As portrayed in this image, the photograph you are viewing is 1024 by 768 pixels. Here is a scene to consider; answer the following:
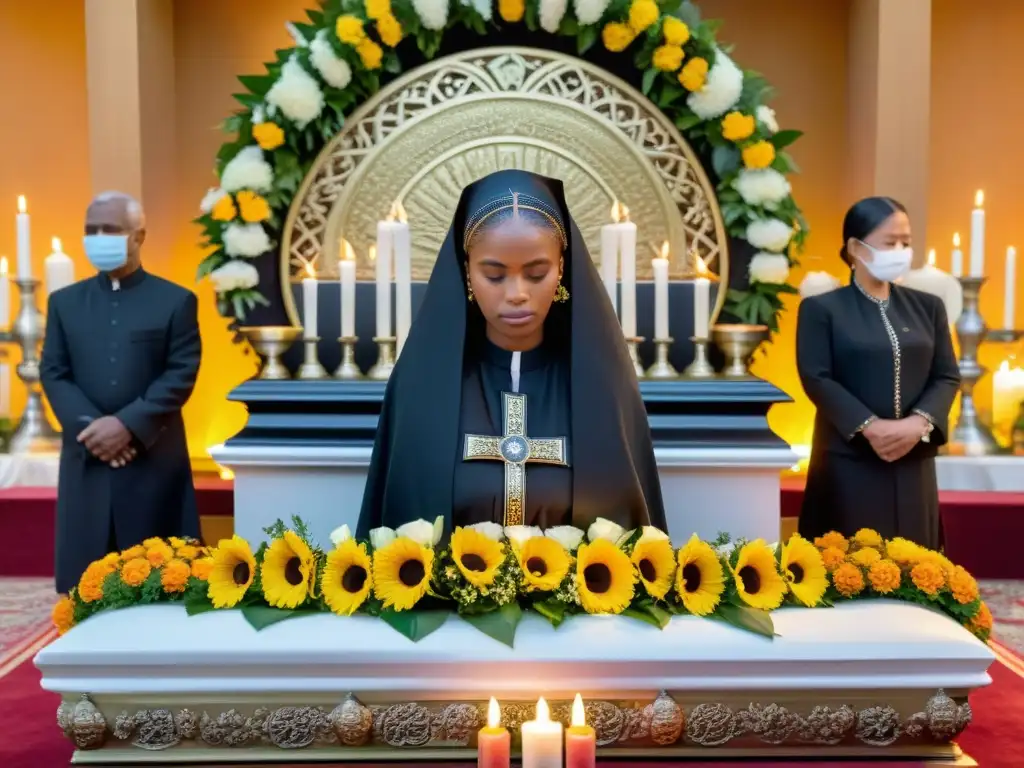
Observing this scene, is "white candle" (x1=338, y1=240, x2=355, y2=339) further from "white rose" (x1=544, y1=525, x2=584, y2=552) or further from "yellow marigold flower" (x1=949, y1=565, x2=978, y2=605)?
"yellow marigold flower" (x1=949, y1=565, x2=978, y2=605)

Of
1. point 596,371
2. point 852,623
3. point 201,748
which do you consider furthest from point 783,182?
point 201,748

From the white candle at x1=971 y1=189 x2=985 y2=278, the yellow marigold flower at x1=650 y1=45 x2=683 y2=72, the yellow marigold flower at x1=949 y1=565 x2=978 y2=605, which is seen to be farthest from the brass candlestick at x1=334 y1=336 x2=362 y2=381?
the white candle at x1=971 y1=189 x2=985 y2=278

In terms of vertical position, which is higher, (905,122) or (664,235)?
(905,122)

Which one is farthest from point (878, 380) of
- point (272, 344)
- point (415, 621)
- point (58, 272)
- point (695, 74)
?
point (58, 272)

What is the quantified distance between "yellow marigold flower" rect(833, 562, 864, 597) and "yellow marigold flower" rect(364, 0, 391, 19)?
300 cm

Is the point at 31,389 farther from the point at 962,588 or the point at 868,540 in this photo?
the point at 962,588

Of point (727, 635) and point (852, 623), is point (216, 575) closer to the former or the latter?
point (727, 635)

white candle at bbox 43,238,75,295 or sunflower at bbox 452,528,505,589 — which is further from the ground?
white candle at bbox 43,238,75,295

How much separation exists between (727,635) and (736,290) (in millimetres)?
2566

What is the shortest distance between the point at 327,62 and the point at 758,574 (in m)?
2.99

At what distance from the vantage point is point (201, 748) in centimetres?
170

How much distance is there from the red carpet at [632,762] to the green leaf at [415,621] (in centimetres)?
22

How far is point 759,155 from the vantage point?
13.0ft

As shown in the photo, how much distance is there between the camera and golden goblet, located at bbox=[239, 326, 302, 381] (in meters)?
3.49
